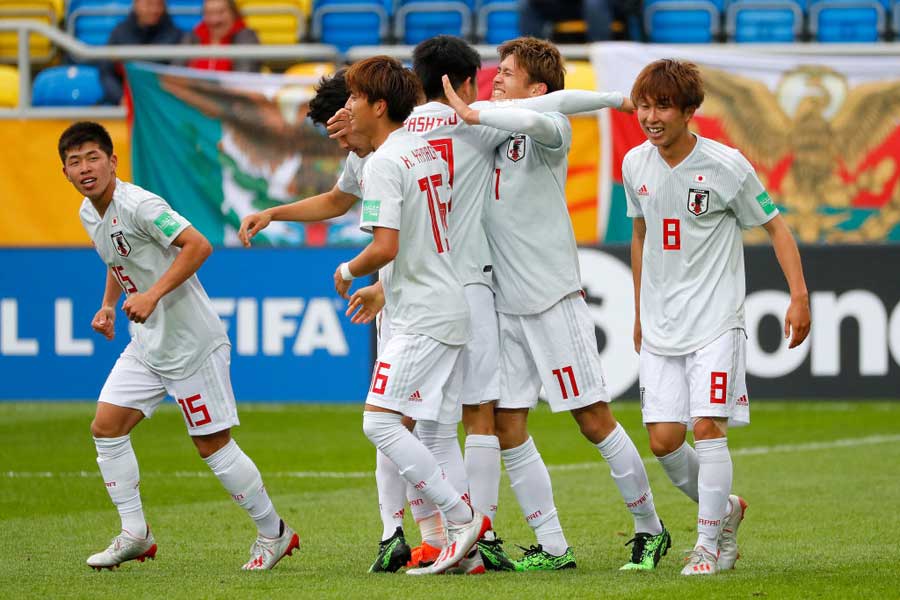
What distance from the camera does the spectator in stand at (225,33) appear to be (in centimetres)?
1432

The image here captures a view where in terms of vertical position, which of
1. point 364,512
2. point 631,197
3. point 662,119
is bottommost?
point 364,512

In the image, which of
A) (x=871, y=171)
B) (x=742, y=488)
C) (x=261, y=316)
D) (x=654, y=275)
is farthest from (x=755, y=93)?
(x=654, y=275)

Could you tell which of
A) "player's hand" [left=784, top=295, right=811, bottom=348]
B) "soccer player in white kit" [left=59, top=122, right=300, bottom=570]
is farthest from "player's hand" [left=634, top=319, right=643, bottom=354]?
"soccer player in white kit" [left=59, top=122, right=300, bottom=570]

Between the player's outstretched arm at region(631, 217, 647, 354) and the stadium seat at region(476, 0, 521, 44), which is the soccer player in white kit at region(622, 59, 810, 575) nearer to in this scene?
the player's outstretched arm at region(631, 217, 647, 354)

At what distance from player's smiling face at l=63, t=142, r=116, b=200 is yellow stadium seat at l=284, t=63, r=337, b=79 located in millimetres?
7686

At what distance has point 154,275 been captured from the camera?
6148mm

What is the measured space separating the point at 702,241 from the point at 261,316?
Answer: 7.12 metres

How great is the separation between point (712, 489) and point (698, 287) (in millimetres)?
746

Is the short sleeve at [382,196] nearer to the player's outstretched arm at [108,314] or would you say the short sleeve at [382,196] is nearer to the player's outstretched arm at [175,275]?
the player's outstretched arm at [175,275]

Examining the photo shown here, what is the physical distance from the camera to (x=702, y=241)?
5.79 m

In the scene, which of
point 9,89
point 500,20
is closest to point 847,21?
point 500,20

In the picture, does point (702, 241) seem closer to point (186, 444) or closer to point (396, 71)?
point (396, 71)

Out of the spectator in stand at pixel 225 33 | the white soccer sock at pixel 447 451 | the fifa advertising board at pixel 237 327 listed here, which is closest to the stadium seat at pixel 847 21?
the spectator in stand at pixel 225 33

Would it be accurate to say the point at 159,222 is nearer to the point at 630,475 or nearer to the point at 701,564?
the point at 630,475
